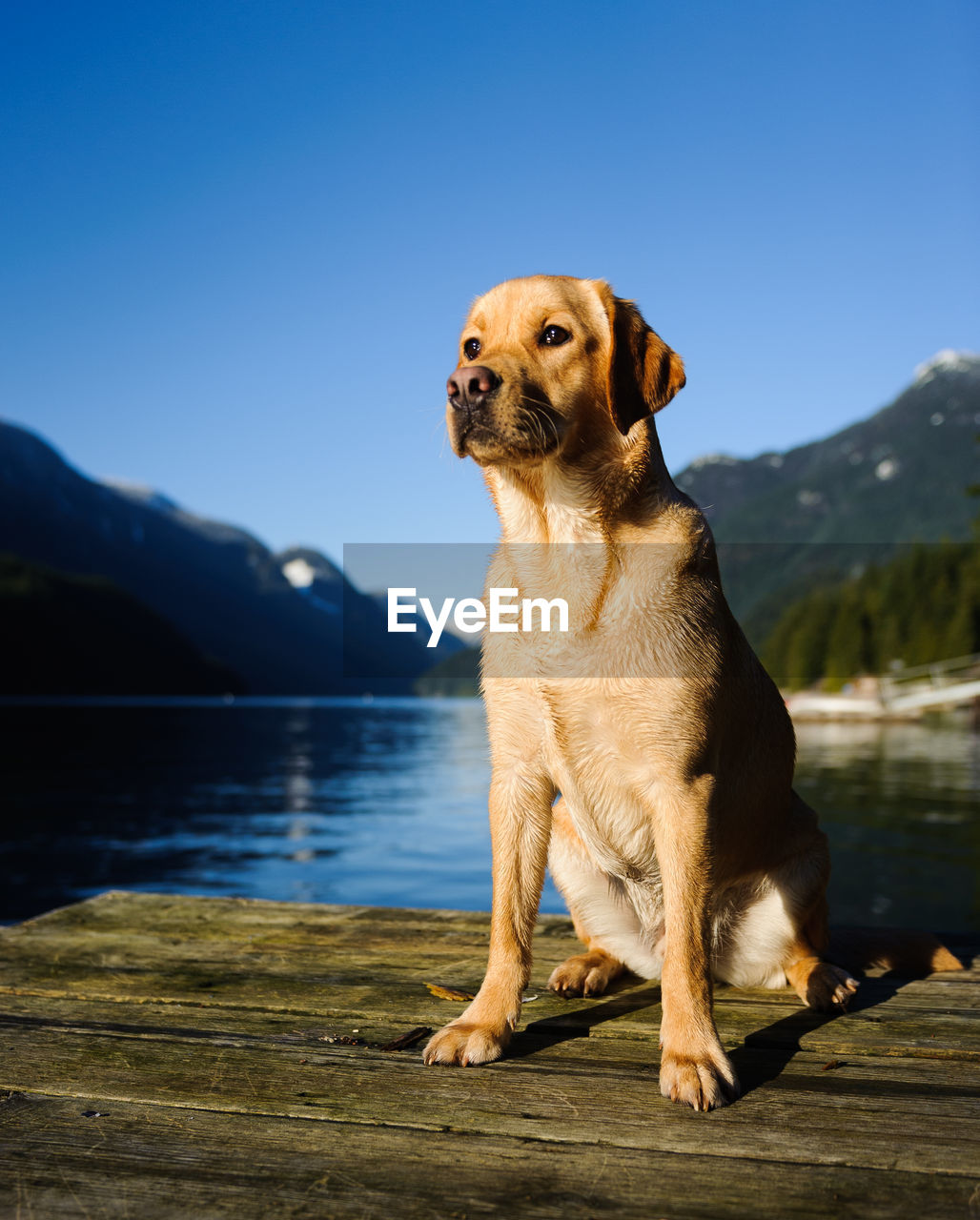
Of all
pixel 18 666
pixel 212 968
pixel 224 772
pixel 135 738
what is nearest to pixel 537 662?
pixel 212 968

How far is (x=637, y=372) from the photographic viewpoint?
127 inches

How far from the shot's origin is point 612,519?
3.22 metres

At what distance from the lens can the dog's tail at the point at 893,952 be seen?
3.98 metres

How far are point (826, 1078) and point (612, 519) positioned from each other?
1.73 meters

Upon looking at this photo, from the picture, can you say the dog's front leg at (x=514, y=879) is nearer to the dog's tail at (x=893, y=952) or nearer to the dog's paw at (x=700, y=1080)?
the dog's paw at (x=700, y=1080)

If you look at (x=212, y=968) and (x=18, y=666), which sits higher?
(x=212, y=968)

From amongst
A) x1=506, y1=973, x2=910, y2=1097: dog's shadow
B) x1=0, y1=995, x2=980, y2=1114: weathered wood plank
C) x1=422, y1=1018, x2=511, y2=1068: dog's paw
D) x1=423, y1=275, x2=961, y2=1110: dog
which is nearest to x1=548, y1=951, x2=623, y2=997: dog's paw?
x1=506, y1=973, x2=910, y2=1097: dog's shadow

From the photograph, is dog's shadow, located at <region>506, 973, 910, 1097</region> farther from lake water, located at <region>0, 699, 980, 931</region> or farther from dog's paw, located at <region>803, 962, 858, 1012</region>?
lake water, located at <region>0, 699, 980, 931</region>

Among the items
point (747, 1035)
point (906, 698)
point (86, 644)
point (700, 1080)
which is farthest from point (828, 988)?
point (86, 644)

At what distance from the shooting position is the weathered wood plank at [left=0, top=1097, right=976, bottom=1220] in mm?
2059

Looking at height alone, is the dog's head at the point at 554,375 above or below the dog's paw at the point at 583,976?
above

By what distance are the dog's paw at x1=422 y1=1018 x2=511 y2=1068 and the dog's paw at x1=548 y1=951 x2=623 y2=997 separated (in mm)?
677

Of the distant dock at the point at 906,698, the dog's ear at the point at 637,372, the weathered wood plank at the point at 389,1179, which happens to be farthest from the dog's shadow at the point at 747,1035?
the distant dock at the point at 906,698

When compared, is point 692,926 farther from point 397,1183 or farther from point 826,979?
point 397,1183
